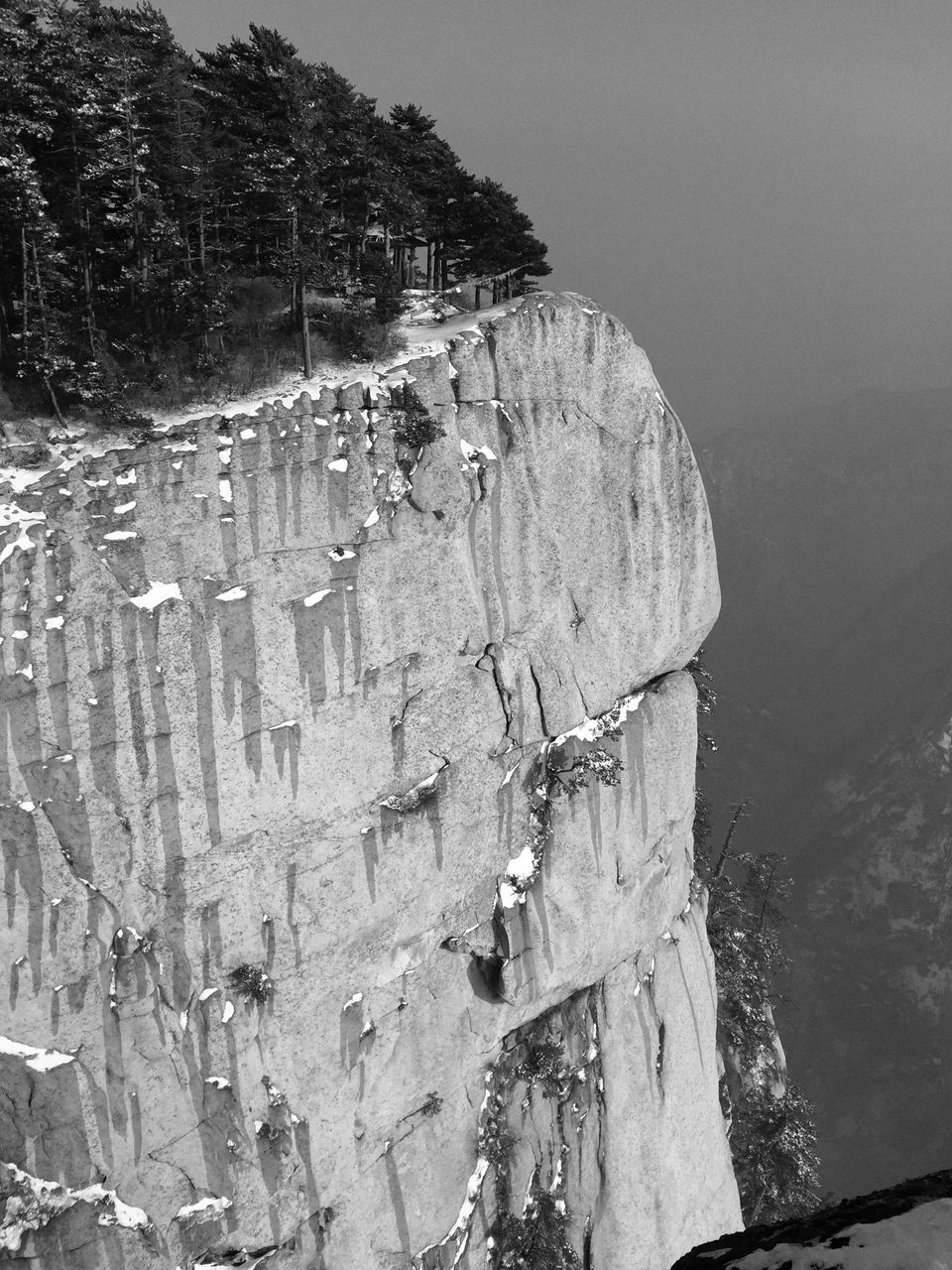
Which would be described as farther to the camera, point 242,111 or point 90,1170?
point 242,111

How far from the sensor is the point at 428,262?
1206 inches

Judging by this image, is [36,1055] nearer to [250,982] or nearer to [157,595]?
[250,982]

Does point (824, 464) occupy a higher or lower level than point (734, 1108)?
higher

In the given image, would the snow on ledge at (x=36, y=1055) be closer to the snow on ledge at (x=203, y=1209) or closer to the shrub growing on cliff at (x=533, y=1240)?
the snow on ledge at (x=203, y=1209)

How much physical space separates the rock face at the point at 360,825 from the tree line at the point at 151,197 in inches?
185

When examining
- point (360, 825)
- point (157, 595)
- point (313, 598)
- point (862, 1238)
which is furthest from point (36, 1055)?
point (862, 1238)

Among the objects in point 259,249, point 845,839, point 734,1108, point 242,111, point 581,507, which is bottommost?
point 845,839

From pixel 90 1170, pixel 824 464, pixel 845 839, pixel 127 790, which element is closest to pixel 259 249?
pixel 127 790

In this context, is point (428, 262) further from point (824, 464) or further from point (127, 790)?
point (824, 464)

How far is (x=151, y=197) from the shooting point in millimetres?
21078

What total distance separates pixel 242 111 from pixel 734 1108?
150 feet

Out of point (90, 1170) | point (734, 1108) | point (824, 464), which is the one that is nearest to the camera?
point (90, 1170)

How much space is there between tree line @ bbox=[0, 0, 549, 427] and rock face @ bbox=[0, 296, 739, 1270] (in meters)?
4.70

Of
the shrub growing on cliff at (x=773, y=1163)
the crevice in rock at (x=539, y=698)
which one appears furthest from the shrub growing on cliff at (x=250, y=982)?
the shrub growing on cliff at (x=773, y=1163)
